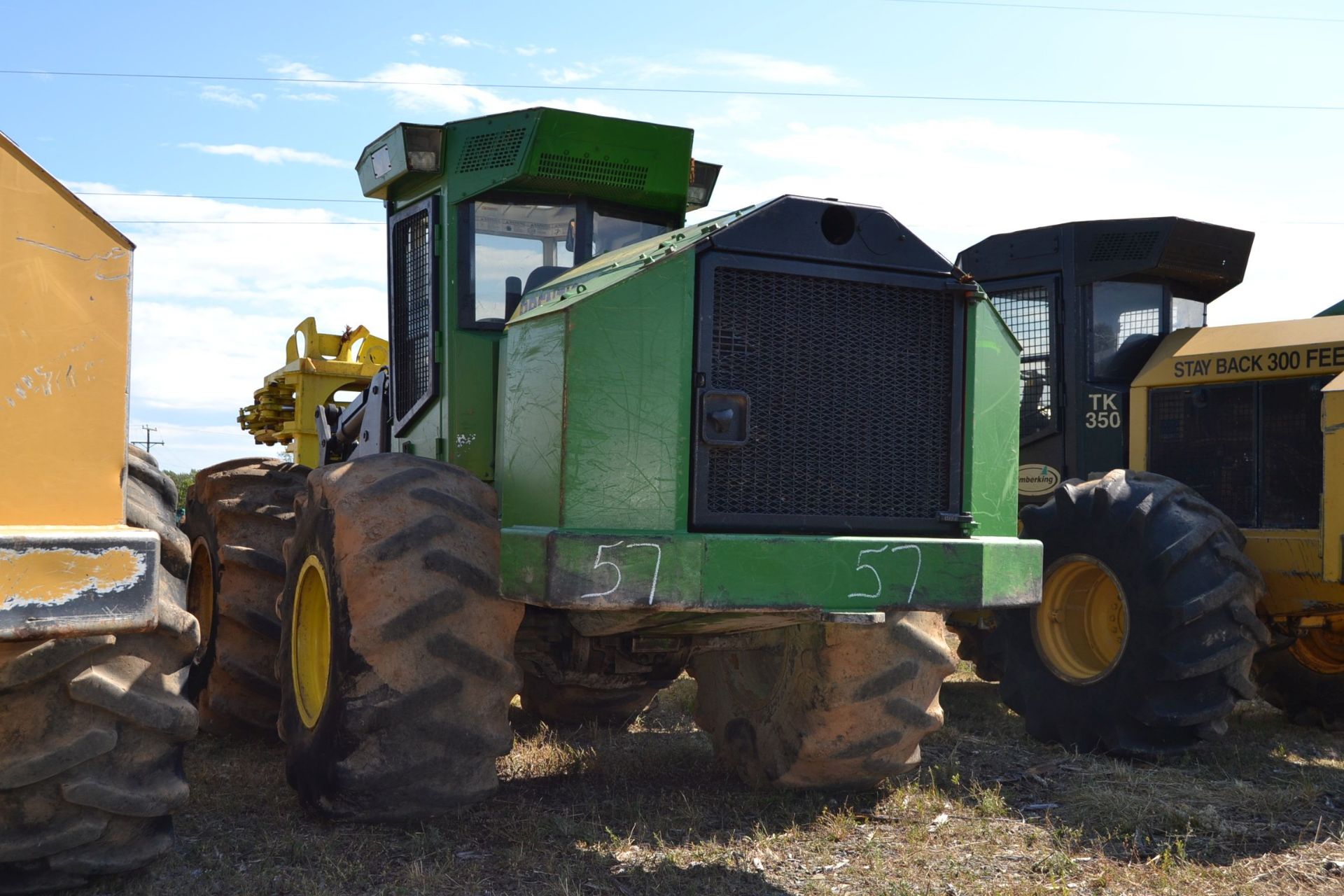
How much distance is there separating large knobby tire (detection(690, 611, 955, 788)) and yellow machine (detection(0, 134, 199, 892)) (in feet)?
8.24

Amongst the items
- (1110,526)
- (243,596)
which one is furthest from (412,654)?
(1110,526)

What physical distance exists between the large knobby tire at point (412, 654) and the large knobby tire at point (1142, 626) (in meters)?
3.83

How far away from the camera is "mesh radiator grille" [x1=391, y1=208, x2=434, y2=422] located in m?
6.25

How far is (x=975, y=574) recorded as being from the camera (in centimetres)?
484

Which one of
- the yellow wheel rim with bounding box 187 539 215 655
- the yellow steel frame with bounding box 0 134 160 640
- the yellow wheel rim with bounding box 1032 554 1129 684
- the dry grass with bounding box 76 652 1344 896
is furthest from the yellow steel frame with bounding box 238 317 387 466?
the yellow steel frame with bounding box 0 134 160 640

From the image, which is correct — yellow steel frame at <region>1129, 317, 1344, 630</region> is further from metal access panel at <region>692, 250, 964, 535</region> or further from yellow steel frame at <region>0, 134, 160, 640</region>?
yellow steel frame at <region>0, 134, 160, 640</region>

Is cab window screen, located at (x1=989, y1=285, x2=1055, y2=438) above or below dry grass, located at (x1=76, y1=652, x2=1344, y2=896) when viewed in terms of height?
above

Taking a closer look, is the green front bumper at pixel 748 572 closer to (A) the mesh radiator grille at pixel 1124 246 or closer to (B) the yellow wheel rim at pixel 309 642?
(B) the yellow wheel rim at pixel 309 642

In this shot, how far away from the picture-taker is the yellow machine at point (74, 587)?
10.6ft

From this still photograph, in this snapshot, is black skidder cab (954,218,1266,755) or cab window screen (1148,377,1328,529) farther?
cab window screen (1148,377,1328,529)

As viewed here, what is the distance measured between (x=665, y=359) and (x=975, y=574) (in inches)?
54.3

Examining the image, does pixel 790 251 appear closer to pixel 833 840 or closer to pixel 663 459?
pixel 663 459

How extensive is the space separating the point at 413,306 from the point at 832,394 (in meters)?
2.51

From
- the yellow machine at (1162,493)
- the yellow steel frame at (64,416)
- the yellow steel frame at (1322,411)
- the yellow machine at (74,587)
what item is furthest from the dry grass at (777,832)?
the yellow steel frame at (64,416)
